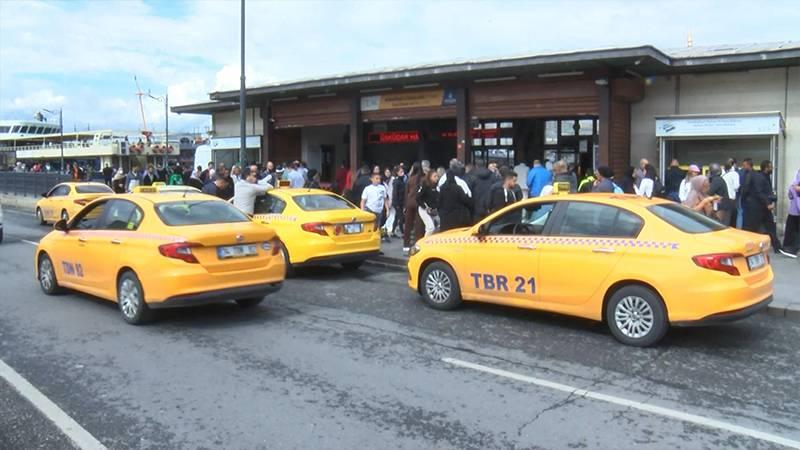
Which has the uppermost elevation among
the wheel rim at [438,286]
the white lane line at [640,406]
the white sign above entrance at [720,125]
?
the white sign above entrance at [720,125]

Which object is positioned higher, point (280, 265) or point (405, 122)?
point (405, 122)

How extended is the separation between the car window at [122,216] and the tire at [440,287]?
3.53m

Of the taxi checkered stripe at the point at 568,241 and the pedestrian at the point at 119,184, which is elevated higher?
the pedestrian at the point at 119,184

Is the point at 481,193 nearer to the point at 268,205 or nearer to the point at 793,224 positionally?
the point at 268,205

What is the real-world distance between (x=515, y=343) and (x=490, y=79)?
11.5 metres

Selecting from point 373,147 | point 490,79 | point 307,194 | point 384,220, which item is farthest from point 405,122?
point 307,194

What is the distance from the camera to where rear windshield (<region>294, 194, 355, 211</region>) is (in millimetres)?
11289

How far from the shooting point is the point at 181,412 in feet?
16.4

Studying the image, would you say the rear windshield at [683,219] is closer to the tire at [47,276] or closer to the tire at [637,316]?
the tire at [637,316]

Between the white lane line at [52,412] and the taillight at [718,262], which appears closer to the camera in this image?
the white lane line at [52,412]

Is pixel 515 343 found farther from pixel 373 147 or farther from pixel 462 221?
pixel 373 147

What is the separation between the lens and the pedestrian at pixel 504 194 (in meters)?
10.9

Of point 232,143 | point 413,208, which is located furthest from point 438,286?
point 232,143

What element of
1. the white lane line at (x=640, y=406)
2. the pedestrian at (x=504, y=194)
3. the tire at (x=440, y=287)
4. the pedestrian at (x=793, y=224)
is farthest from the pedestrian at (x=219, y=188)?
the pedestrian at (x=793, y=224)
